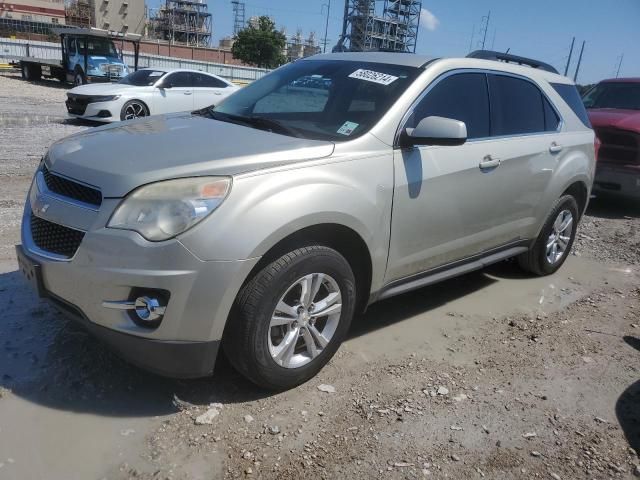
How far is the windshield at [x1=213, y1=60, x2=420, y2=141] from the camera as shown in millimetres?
3279

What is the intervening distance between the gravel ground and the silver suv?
30 centimetres

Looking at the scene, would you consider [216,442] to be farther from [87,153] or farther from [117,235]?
[87,153]

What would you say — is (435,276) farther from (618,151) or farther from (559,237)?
(618,151)

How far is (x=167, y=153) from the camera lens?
2734 millimetres

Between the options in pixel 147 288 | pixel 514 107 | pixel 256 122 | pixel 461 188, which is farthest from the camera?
pixel 514 107

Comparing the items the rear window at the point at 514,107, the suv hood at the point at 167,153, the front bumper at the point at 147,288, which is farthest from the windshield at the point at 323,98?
the front bumper at the point at 147,288

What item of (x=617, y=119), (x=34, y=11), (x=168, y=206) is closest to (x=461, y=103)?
(x=168, y=206)

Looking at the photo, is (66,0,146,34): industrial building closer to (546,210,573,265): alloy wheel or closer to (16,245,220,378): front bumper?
(546,210,573,265): alloy wheel

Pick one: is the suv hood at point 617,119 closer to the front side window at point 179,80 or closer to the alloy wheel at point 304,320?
the alloy wheel at point 304,320

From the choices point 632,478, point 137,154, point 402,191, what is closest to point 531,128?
point 402,191

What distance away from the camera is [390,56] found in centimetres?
388

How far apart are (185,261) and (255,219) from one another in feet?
1.20

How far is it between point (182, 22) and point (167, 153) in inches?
4515

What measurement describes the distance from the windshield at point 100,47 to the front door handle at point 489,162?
20.9 meters
